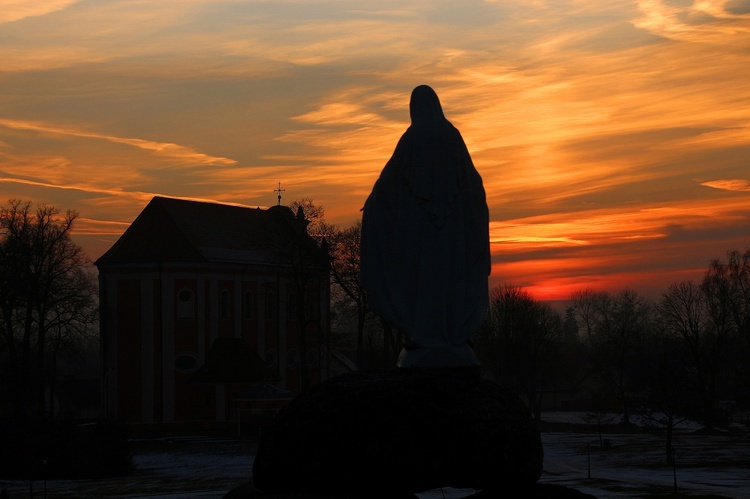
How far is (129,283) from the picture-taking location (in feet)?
193

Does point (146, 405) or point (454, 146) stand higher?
point (454, 146)

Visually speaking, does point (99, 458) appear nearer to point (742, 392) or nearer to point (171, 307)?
point (171, 307)

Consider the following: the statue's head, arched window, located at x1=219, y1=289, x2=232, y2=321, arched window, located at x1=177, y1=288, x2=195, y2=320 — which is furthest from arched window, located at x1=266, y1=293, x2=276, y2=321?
the statue's head

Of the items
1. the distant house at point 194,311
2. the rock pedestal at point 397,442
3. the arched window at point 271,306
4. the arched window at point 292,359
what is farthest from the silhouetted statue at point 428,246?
the arched window at point 292,359

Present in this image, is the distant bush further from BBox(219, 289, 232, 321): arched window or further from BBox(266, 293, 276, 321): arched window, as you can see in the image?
BBox(266, 293, 276, 321): arched window

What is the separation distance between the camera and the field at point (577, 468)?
30609 mm

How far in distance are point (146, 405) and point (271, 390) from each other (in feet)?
24.9

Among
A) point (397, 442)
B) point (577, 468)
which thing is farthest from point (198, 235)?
point (397, 442)

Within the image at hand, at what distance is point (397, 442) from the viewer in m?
10.9

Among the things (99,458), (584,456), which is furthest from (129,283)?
(584,456)

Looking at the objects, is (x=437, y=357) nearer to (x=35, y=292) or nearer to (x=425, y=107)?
(x=425, y=107)

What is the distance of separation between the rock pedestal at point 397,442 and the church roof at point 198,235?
158ft

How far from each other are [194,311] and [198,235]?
4.95m

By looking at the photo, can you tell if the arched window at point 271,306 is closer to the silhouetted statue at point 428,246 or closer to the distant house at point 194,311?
the distant house at point 194,311
